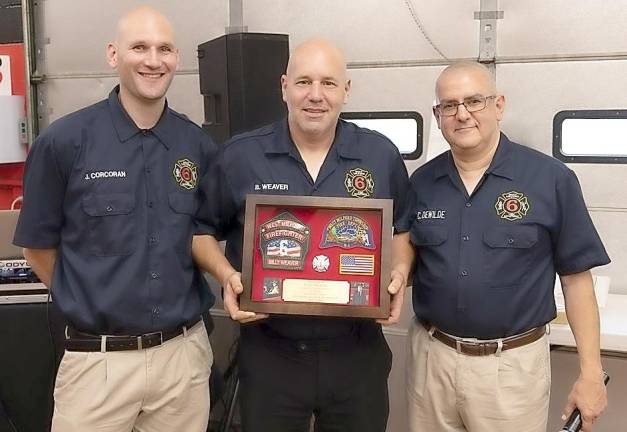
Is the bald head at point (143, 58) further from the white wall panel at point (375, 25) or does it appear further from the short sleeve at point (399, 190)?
the white wall panel at point (375, 25)

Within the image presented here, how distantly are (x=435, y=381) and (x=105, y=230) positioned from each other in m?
1.00

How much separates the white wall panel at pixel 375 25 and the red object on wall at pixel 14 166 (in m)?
1.41

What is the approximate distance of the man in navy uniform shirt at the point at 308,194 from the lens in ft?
6.26

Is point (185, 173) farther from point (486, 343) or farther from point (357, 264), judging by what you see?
point (486, 343)

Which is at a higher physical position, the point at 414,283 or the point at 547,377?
the point at 414,283

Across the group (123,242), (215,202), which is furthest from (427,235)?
(123,242)

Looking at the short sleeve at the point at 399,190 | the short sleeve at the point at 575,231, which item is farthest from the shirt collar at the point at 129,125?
the short sleeve at the point at 575,231

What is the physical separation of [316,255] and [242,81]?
3.88 feet

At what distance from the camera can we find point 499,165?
1.92 m

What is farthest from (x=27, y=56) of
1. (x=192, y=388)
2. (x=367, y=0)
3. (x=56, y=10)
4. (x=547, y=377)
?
(x=547, y=377)

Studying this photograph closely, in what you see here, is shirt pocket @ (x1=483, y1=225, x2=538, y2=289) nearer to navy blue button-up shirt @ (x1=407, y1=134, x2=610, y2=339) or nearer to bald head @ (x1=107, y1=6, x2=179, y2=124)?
navy blue button-up shirt @ (x1=407, y1=134, x2=610, y2=339)

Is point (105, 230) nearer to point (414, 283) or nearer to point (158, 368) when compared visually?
point (158, 368)

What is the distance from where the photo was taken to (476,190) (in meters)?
1.92

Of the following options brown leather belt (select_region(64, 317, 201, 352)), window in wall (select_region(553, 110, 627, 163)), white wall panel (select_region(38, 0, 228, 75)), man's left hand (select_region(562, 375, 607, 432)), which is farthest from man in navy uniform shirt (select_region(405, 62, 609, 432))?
white wall panel (select_region(38, 0, 228, 75))
